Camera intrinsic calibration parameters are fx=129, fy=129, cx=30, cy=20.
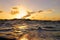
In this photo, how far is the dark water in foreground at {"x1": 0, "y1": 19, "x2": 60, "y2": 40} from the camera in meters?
2.93

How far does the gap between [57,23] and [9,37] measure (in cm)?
133

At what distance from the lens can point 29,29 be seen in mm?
3215

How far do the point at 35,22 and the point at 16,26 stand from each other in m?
0.51

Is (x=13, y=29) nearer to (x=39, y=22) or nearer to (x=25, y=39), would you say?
(x=25, y=39)

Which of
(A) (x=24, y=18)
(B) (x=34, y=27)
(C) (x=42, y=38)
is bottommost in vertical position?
(C) (x=42, y=38)

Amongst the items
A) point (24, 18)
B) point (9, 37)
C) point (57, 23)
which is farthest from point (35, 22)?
point (9, 37)

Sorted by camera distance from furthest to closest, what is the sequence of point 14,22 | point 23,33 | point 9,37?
point 14,22 < point 23,33 < point 9,37

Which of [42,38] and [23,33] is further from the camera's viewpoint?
[23,33]

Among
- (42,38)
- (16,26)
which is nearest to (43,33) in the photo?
(42,38)

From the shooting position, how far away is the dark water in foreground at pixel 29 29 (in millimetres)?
2925

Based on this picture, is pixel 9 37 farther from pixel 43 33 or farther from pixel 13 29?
pixel 43 33

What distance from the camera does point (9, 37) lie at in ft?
9.20

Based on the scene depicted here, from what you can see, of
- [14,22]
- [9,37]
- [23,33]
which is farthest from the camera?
[14,22]

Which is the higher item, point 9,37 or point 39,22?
point 39,22
